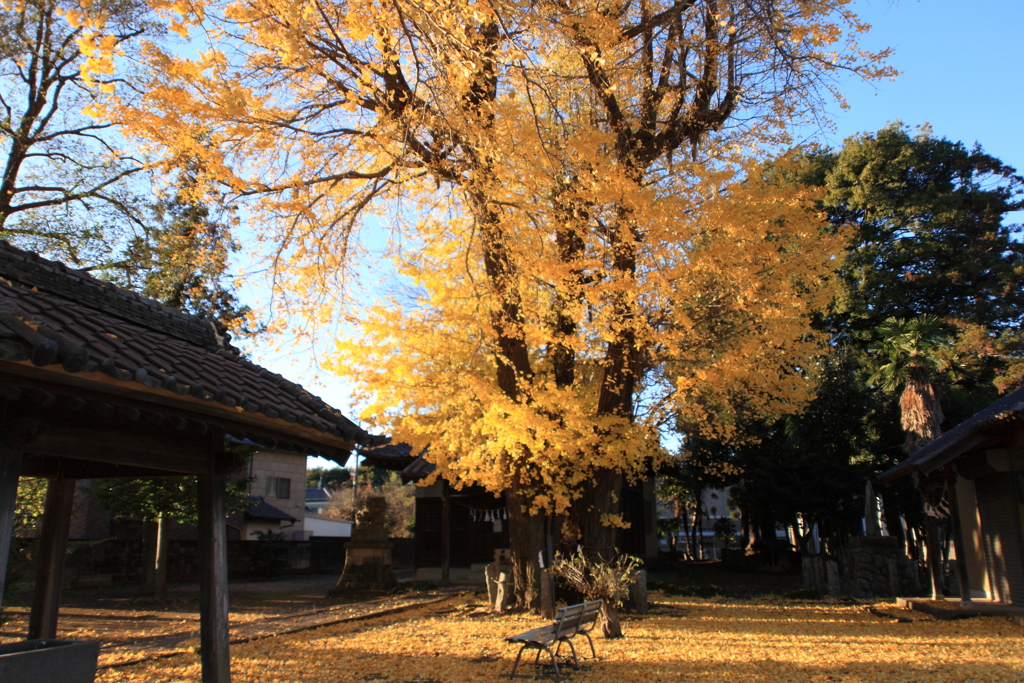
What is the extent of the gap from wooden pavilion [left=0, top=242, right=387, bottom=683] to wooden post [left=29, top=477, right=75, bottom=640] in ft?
0.04

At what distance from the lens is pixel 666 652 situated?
8477 mm

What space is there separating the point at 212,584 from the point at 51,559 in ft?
7.40

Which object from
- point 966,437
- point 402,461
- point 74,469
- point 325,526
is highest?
point 402,461

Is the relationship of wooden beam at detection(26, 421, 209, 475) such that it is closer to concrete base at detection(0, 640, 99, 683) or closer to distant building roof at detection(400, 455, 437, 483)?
concrete base at detection(0, 640, 99, 683)

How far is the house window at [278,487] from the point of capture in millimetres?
29281

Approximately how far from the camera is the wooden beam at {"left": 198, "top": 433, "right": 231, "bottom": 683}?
17.3 ft

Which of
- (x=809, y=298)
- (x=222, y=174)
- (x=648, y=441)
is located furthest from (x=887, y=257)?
(x=222, y=174)

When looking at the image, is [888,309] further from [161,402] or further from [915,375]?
[161,402]

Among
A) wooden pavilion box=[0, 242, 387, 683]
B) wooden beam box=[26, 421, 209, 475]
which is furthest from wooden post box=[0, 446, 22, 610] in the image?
wooden beam box=[26, 421, 209, 475]

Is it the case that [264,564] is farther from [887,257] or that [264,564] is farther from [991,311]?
[991,311]

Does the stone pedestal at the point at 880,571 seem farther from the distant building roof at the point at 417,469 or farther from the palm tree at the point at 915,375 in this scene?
the distant building roof at the point at 417,469

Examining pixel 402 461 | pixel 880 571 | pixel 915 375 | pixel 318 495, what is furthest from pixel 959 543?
pixel 318 495

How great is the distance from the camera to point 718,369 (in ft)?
35.9

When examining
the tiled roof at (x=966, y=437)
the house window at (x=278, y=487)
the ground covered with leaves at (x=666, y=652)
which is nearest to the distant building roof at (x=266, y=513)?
the house window at (x=278, y=487)
